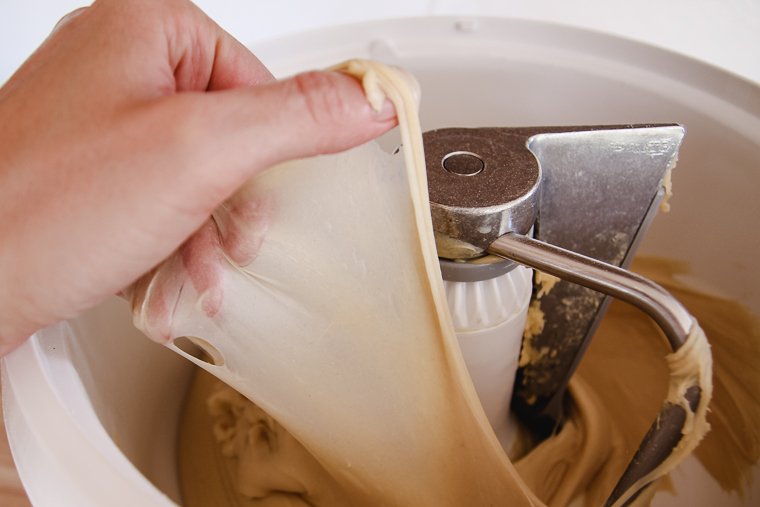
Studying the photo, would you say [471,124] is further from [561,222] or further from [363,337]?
[363,337]

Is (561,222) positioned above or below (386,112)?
below

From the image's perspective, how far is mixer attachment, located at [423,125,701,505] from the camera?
342mm

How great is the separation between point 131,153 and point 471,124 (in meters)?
0.50

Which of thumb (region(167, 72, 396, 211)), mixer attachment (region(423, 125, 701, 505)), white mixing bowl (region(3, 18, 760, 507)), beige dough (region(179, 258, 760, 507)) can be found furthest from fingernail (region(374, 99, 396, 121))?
Answer: beige dough (region(179, 258, 760, 507))

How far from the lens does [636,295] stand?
323 millimetres

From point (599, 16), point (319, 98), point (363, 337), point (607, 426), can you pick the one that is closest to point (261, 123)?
point (319, 98)

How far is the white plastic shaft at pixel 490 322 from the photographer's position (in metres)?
0.42

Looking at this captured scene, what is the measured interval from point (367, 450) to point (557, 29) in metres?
0.50

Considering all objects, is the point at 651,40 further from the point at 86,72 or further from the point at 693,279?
the point at 86,72

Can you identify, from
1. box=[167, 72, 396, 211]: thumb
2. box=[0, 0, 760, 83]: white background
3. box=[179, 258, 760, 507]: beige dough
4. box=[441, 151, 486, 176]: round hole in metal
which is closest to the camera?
box=[167, 72, 396, 211]: thumb

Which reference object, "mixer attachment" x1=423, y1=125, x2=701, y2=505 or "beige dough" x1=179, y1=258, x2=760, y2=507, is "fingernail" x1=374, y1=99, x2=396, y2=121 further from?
"beige dough" x1=179, y1=258, x2=760, y2=507

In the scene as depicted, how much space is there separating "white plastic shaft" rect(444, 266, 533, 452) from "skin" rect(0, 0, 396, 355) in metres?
0.16

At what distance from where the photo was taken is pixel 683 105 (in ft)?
1.93

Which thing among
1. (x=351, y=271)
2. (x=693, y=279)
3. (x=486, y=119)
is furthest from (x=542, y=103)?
(x=351, y=271)
